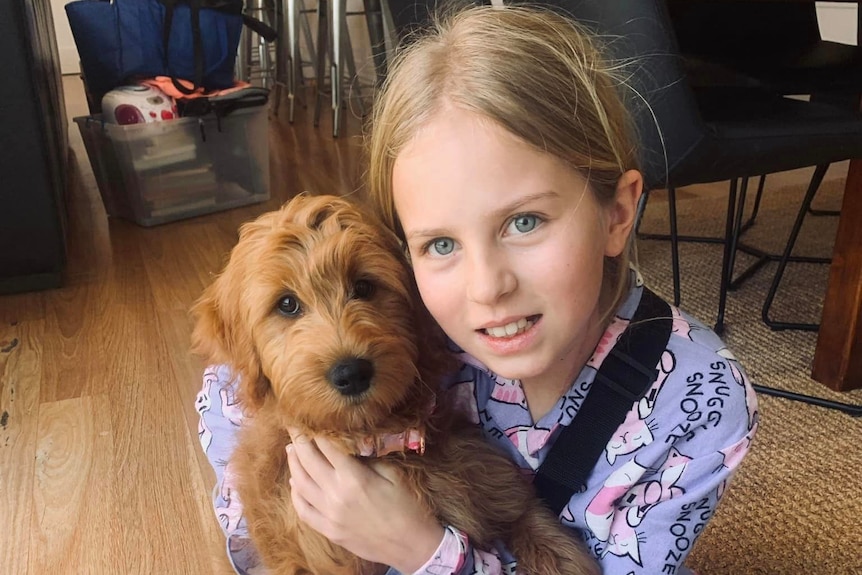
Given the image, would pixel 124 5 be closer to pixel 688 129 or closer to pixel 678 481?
pixel 688 129

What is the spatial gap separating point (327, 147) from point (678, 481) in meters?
3.22

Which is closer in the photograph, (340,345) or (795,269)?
(340,345)

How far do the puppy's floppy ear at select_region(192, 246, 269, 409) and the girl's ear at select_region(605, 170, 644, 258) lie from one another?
0.46 metres

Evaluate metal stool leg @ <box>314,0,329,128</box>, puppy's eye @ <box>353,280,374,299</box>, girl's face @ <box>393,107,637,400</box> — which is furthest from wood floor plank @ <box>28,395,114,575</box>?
metal stool leg @ <box>314,0,329,128</box>

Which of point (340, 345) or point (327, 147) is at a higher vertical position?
point (340, 345)

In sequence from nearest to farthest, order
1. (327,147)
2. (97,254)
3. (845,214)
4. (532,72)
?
(532,72) → (845,214) → (97,254) → (327,147)

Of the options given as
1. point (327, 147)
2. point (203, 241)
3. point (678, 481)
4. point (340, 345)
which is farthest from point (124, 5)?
point (678, 481)

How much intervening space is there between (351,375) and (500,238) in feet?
0.75

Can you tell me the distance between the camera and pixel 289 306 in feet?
3.09

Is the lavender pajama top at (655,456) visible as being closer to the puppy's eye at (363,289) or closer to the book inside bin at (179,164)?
the puppy's eye at (363,289)

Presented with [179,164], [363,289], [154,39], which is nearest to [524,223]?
[363,289]

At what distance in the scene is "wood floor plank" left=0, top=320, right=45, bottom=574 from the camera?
1428 millimetres

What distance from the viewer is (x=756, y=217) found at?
2.83m

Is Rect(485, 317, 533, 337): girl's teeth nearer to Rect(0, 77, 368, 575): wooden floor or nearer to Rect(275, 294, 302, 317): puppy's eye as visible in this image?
Rect(275, 294, 302, 317): puppy's eye
